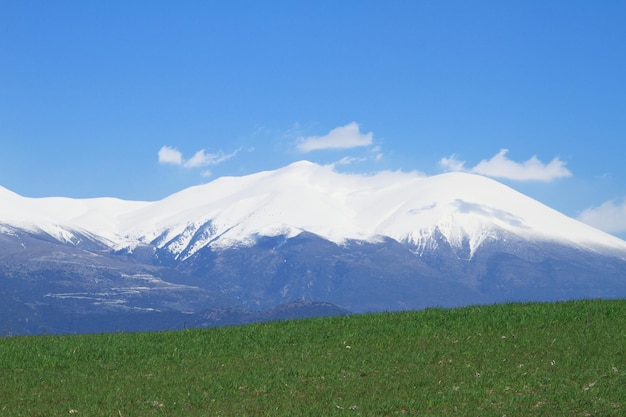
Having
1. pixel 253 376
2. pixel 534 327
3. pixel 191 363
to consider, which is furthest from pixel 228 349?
pixel 534 327

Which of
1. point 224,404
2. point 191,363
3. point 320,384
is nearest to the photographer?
point 224,404

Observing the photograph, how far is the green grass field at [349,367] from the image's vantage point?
74.2 ft

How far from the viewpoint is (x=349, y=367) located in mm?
26828

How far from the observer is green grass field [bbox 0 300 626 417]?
2261 centimetres

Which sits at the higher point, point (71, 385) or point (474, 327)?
point (474, 327)

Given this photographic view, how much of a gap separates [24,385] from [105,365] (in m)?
3.42

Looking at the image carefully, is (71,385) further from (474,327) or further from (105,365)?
(474,327)

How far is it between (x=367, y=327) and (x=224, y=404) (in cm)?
1106

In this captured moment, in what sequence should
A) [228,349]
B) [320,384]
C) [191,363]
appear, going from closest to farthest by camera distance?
[320,384] < [191,363] < [228,349]

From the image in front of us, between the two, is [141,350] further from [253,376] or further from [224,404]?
[224,404]

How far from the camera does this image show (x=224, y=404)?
23219mm

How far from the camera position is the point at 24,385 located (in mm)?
26234

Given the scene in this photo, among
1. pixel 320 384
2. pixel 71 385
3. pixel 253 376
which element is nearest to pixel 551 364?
pixel 320 384

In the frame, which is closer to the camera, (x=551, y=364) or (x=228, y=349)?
(x=551, y=364)
